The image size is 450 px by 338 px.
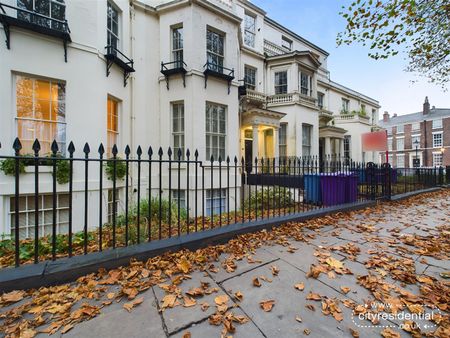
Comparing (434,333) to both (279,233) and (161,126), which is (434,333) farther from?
(161,126)

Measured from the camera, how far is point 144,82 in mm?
8734

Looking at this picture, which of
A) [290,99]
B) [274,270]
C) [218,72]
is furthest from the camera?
[290,99]

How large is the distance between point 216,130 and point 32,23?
21.4 feet

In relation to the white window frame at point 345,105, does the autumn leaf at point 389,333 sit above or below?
below

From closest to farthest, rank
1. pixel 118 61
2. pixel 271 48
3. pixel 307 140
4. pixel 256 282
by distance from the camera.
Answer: pixel 256 282 → pixel 118 61 → pixel 307 140 → pixel 271 48

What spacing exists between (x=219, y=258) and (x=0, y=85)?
277 inches

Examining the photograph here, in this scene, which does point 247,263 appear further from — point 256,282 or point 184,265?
point 184,265

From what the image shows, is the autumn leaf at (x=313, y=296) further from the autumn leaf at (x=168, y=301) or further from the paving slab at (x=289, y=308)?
the autumn leaf at (x=168, y=301)

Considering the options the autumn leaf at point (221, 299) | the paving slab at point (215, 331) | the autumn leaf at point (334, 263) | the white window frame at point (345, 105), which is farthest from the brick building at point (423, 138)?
the paving slab at point (215, 331)

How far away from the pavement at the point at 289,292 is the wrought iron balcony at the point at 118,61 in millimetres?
7285

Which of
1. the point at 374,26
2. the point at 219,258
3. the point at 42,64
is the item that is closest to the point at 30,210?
the point at 42,64

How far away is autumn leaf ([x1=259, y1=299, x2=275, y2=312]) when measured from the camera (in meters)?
2.00

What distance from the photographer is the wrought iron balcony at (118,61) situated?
6859 millimetres

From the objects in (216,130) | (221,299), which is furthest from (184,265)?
(216,130)
